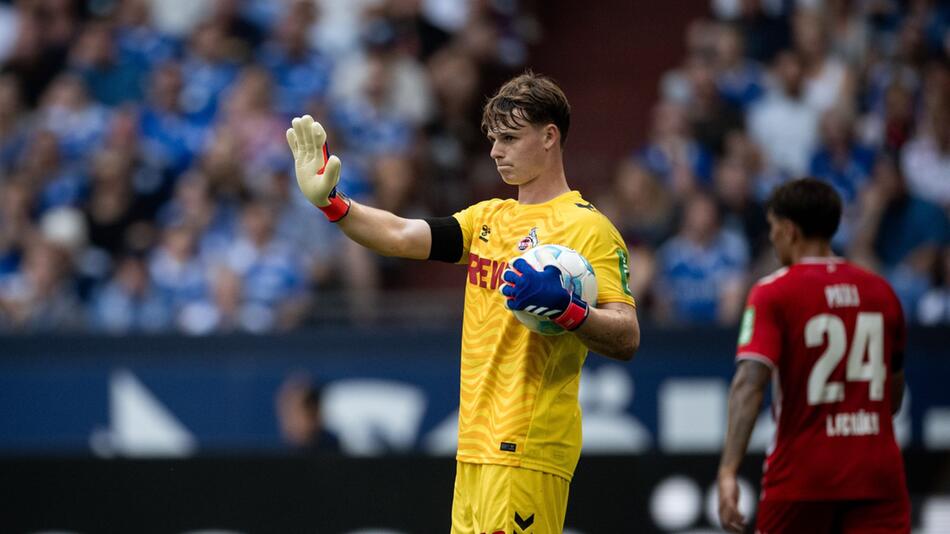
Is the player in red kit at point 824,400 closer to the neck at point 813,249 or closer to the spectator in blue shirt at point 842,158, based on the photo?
the neck at point 813,249

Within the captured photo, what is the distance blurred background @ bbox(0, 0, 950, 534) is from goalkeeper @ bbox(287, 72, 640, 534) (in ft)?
8.85

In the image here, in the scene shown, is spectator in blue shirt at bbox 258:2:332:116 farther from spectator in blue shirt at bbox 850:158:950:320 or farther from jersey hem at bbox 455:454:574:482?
jersey hem at bbox 455:454:574:482

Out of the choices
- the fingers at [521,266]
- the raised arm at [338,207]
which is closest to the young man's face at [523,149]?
the raised arm at [338,207]

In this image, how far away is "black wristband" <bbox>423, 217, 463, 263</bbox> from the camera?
552 centimetres

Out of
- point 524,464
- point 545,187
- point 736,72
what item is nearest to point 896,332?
point 545,187

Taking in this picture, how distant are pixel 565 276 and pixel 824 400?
1534mm

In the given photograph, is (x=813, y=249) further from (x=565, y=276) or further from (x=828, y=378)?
(x=565, y=276)

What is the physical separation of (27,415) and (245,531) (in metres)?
4.11

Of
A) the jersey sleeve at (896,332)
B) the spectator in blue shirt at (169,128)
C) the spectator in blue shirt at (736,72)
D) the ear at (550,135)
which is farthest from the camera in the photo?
Result: the spectator in blue shirt at (169,128)

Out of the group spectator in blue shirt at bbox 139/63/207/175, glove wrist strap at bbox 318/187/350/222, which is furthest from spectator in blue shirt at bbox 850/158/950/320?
spectator in blue shirt at bbox 139/63/207/175

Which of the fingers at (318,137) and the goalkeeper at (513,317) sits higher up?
the fingers at (318,137)

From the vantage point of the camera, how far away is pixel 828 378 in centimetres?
580

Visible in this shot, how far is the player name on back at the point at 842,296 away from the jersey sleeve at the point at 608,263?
103 centimetres

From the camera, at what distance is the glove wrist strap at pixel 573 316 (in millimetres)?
4863
